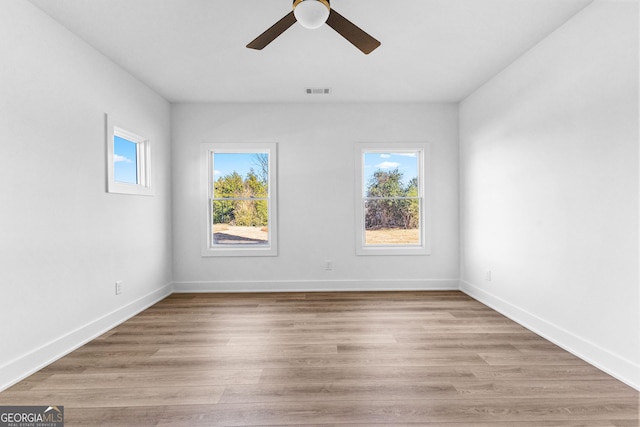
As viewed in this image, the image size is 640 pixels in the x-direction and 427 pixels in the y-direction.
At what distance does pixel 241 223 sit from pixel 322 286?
1.45 metres

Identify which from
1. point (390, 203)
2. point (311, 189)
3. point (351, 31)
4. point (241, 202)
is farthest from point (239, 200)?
point (351, 31)

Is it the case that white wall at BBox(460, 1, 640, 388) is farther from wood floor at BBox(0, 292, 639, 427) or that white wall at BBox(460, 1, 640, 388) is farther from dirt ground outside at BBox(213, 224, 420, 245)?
dirt ground outside at BBox(213, 224, 420, 245)

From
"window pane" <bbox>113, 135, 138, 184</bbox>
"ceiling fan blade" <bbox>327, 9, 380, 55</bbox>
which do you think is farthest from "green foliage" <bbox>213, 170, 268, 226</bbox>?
"ceiling fan blade" <bbox>327, 9, 380, 55</bbox>

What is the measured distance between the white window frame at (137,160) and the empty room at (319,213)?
28mm

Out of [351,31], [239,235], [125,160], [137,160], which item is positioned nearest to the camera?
[351,31]

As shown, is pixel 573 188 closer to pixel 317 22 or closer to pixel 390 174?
pixel 317 22

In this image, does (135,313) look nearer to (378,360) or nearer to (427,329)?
(378,360)

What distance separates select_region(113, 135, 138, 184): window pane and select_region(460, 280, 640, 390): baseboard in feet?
14.1

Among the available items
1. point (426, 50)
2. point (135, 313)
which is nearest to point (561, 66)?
point (426, 50)

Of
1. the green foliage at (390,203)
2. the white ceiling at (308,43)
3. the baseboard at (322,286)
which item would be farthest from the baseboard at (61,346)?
the green foliage at (390,203)

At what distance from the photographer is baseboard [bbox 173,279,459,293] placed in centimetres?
478

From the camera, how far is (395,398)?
6.66ft

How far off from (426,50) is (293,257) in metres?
3.00

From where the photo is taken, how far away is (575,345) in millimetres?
2664
